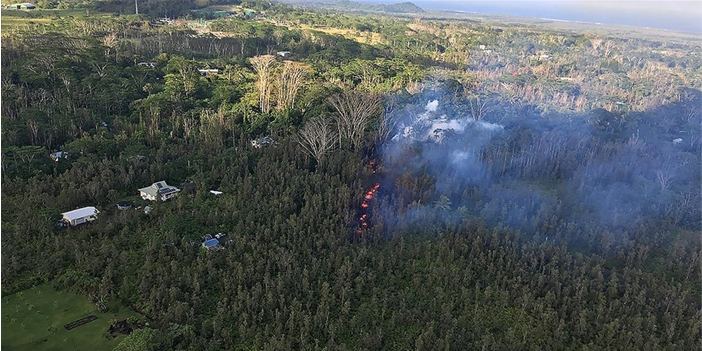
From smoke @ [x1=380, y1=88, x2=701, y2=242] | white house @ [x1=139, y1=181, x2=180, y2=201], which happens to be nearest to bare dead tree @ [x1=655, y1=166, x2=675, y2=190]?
smoke @ [x1=380, y1=88, x2=701, y2=242]

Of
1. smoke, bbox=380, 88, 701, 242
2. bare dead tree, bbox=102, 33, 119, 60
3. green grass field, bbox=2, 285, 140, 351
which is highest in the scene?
bare dead tree, bbox=102, 33, 119, 60

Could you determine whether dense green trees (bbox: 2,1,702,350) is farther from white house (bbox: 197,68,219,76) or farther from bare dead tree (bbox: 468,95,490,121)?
white house (bbox: 197,68,219,76)

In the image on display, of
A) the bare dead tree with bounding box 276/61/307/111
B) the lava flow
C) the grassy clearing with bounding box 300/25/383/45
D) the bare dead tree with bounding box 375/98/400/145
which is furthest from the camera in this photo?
the grassy clearing with bounding box 300/25/383/45

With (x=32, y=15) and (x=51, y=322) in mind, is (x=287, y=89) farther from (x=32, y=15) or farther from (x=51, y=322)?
(x=32, y=15)

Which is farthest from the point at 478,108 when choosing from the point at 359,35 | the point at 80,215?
the point at 359,35

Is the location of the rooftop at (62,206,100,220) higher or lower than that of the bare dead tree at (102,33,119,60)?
lower

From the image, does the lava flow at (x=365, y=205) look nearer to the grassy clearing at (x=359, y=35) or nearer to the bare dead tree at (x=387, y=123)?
the bare dead tree at (x=387, y=123)
